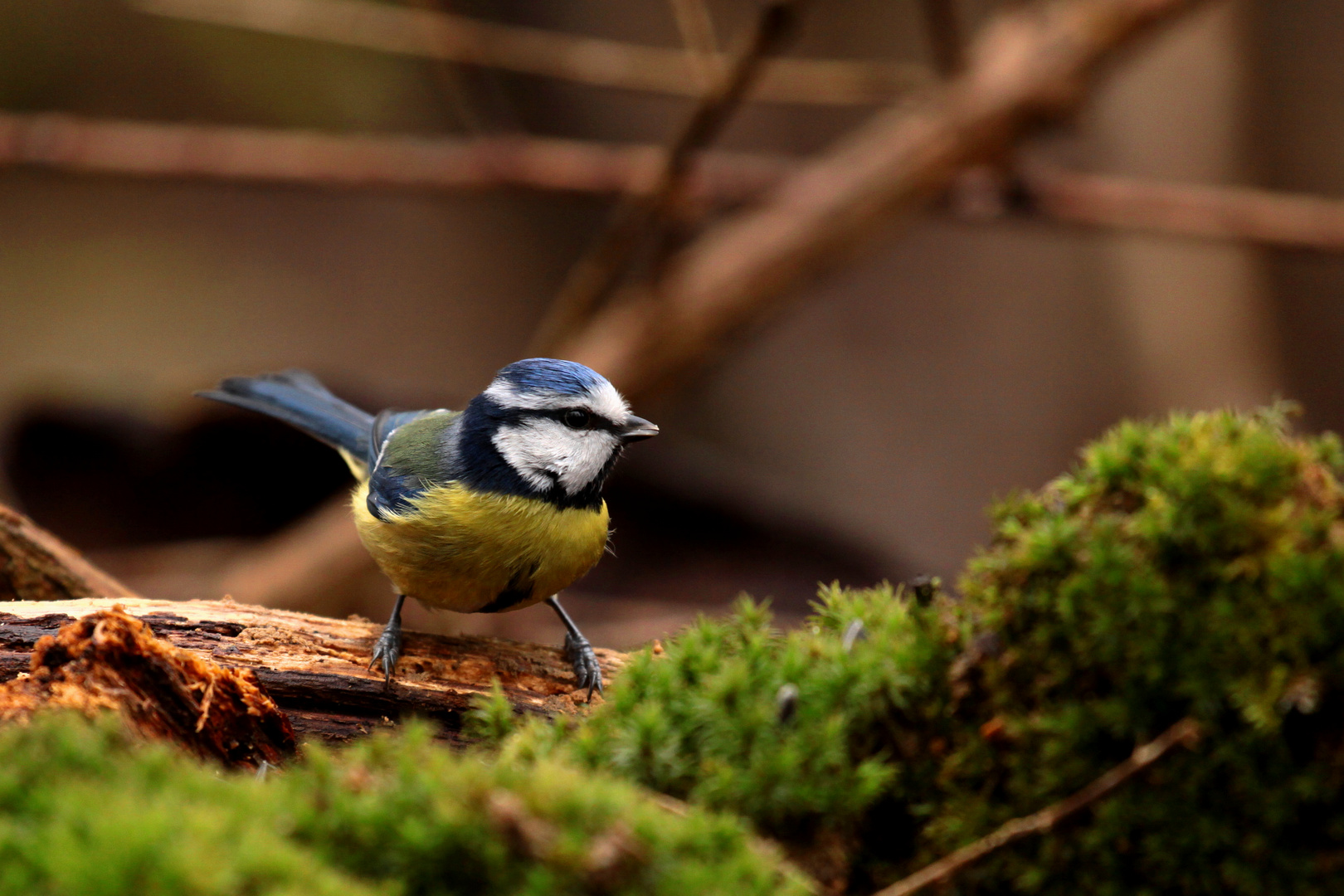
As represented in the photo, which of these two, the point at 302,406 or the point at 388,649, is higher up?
the point at 302,406

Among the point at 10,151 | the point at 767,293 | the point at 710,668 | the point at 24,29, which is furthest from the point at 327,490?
the point at 710,668

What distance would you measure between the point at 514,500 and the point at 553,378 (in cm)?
30

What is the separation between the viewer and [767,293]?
4551 mm

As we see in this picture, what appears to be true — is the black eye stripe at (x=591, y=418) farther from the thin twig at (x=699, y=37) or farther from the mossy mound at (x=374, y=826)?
the thin twig at (x=699, y=37)

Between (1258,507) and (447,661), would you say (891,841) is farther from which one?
(447,661)

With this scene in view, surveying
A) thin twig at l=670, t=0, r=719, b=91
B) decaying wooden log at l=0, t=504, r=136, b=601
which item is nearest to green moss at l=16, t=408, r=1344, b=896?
decaying wooden log at l=0, t=504, r=136, b=601

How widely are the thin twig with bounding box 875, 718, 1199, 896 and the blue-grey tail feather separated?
7.45ft

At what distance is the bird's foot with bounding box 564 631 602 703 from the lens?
2.35m

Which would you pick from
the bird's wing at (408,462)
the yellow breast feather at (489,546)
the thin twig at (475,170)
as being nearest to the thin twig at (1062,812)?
the yellow breast feather at (489,546)

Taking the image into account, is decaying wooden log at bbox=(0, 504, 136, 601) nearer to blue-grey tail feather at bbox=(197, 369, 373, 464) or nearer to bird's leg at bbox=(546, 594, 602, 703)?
blue-grey tail feather at bbox=(197, 369, 373, 464)

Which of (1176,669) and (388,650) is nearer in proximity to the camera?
(1176,669)

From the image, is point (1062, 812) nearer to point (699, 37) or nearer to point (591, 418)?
point (591, 418)

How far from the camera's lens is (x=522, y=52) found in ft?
15.4

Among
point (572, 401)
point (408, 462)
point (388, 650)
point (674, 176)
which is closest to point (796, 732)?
point (388, 650)
